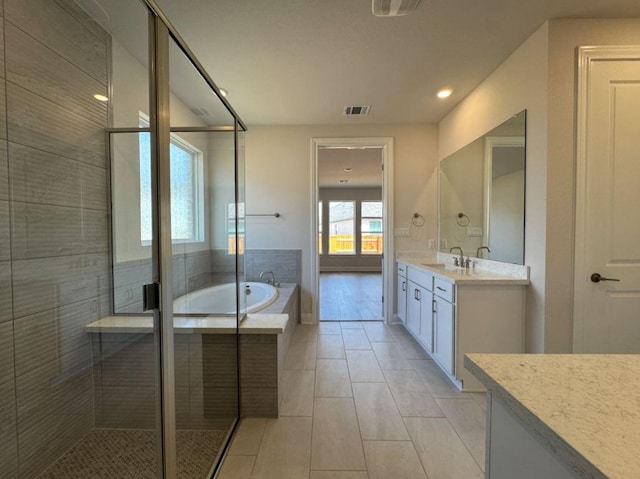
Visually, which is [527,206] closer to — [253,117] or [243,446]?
[243,446]

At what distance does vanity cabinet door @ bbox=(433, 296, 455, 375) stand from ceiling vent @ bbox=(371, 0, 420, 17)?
206 cm

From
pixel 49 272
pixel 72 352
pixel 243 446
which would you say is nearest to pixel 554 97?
pixel 243 446

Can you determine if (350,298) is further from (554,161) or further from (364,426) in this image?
(554,161)

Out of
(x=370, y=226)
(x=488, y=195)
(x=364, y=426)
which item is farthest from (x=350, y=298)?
(x=370, y=226)

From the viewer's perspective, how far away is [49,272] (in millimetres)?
1391

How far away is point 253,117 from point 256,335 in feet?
9.00

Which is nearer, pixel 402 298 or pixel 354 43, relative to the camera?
pixel 354 43

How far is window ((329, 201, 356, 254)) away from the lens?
9133 mm

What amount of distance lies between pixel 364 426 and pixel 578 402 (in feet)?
5.13

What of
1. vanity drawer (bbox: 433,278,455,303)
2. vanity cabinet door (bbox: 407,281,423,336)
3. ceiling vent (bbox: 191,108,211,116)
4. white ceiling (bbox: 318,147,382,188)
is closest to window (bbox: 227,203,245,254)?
ceiling vent (bbox: 191,108,211,116)

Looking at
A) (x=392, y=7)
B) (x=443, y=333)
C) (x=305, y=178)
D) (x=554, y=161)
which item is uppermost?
(x=392, y=7)

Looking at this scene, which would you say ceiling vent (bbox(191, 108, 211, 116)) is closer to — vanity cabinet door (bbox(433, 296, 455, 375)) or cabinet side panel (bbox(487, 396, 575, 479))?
cabinet side panel (bbox(487, 396, 575, 479))

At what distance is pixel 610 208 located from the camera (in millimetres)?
2021

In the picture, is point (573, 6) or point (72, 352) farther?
point (573, 6)
